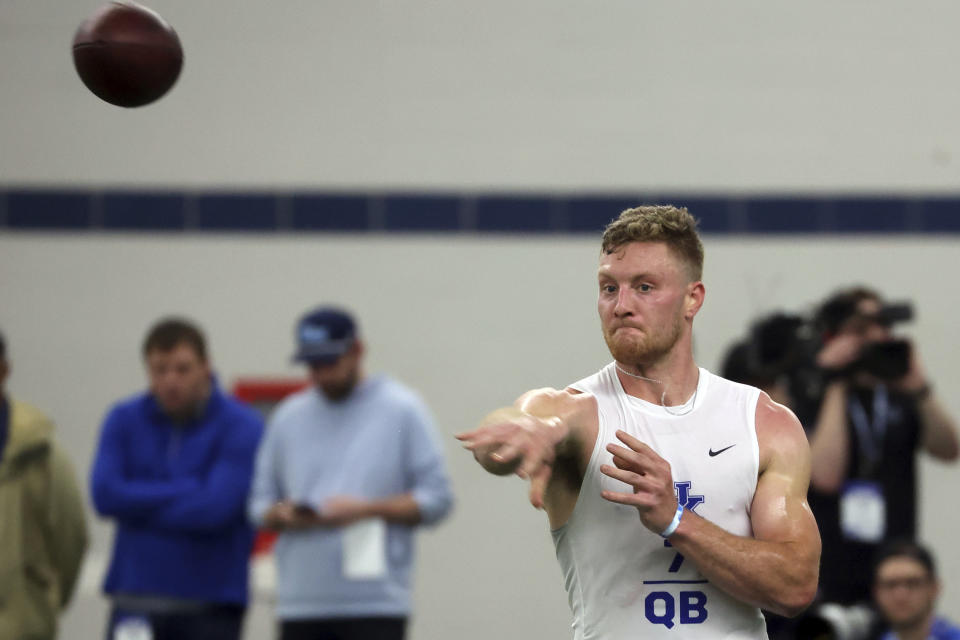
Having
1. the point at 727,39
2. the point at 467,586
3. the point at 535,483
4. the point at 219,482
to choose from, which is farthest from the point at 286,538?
the point at 727,39

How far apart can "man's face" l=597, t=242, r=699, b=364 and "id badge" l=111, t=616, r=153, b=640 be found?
297cm

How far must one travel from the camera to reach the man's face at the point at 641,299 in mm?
3551

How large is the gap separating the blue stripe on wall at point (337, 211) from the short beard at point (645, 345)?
13.9 ft

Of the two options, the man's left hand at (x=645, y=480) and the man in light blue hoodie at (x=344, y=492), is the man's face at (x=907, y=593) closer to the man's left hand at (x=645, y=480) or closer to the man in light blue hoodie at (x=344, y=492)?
the man in light blue hoodie at (x=344, y=492)

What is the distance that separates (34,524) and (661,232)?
353 centimetres

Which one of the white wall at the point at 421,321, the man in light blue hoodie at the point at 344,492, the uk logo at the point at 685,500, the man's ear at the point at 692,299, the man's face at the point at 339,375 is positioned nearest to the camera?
the uk logo at the point at 685,500

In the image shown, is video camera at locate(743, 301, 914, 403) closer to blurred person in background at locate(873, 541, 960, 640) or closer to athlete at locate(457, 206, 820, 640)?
blurred person in background at locate(873, 541, 960, 640)

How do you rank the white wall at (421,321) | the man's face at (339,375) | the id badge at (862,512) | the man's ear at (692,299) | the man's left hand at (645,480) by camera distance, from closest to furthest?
the man's left hand at (645,480) → the man's ear at (692,299) → the man's face at (339,375) → the id badge at (862,512) → the white wall at (421,321)

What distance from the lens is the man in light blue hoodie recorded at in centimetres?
583

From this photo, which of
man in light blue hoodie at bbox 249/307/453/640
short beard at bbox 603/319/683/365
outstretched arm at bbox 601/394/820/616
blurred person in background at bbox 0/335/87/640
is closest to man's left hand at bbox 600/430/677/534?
outstretched arm at bbox 601/394/820/616

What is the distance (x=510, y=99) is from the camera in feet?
25.9

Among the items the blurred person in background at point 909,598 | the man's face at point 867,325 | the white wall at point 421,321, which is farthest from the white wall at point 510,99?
the blurred person in background at point 909,598

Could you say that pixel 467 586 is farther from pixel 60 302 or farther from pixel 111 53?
pixel 111 53

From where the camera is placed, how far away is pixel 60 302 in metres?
7.79
